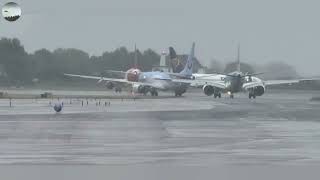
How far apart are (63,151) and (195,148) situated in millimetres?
3119

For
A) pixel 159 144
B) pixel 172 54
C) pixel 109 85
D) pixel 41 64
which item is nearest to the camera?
pixel 159 144

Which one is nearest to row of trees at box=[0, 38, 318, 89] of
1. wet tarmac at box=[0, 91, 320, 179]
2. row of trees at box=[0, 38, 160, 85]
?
row of trees at box=[0, 38, 160, 85]

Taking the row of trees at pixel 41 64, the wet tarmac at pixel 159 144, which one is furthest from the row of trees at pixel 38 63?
the wet tarmac at pixel 159 144

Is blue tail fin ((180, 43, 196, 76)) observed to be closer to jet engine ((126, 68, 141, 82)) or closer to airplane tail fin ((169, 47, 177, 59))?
airplane tail fin ((169, 47, 177, 59))

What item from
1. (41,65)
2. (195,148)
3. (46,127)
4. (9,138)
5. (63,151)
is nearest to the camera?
(63,151)

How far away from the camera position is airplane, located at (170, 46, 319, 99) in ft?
245

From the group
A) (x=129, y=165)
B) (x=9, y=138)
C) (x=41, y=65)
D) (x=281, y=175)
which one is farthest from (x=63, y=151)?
(x=41, y=65)

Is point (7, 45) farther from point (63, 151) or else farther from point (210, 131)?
point (63, 151)

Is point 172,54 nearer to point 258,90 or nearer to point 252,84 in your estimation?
point 252,84

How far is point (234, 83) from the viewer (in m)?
76.9

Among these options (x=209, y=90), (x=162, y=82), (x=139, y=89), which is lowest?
(x=139, y=89)

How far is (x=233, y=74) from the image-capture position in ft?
247

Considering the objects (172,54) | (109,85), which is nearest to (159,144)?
(109,85)

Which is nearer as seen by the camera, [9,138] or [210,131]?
[9,138]
